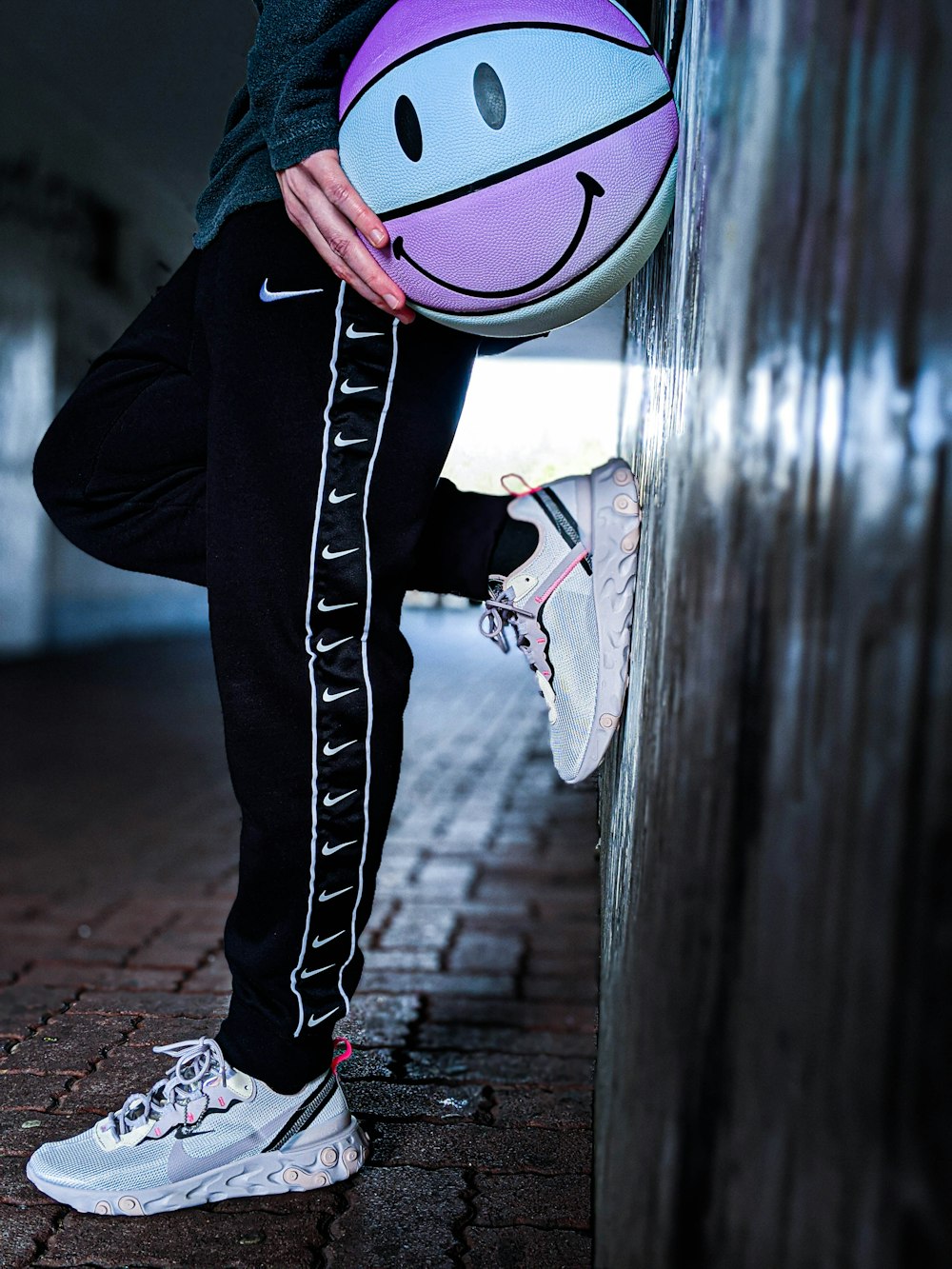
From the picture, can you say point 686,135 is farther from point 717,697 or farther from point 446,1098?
point 446,1098

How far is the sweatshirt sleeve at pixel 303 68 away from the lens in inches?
55.0

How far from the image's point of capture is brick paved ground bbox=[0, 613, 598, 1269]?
60.2 inches

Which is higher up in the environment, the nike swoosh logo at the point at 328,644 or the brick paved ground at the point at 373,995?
the nike swoosh logo at the point at 328,644

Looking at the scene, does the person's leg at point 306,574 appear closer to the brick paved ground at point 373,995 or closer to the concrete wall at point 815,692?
the brick paved ground at point 373,995

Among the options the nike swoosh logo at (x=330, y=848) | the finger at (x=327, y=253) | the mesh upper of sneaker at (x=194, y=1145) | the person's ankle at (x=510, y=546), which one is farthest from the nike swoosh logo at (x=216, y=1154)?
the finger at (x=327, y=253)

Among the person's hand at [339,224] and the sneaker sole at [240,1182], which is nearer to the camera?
the person's hand at [339,224]

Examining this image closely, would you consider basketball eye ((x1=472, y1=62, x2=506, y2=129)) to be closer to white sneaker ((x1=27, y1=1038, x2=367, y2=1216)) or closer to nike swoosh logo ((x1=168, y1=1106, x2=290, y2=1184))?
nike swoosh logo ((x1=168, y1=1106, x2=290, y2=1184))

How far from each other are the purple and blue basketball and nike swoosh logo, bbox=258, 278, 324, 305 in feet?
0.33

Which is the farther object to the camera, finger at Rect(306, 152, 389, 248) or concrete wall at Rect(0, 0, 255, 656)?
concrete wall at Rect(0, 0, 255, 656)

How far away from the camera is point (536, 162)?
52.6 inches

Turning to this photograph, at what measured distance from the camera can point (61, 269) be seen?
1199cm

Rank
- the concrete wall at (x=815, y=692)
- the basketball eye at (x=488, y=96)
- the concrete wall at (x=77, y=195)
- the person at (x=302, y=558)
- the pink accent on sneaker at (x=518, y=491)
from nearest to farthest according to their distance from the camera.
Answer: the concrete wall at (x=815, y=692)
the basketball eye at (x=488, y=96)
the person at (x=302, y=558)
the pink accent on sneaker at (x=518, y=491)
the concrete wall at (x=77, y=195)

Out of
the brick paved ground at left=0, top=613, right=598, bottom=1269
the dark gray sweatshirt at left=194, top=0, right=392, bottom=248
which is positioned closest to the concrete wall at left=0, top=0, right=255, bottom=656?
the brick paved ground at left=0, top=613, right=598, bottom=1269

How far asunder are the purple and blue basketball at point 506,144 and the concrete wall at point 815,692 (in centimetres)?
62
